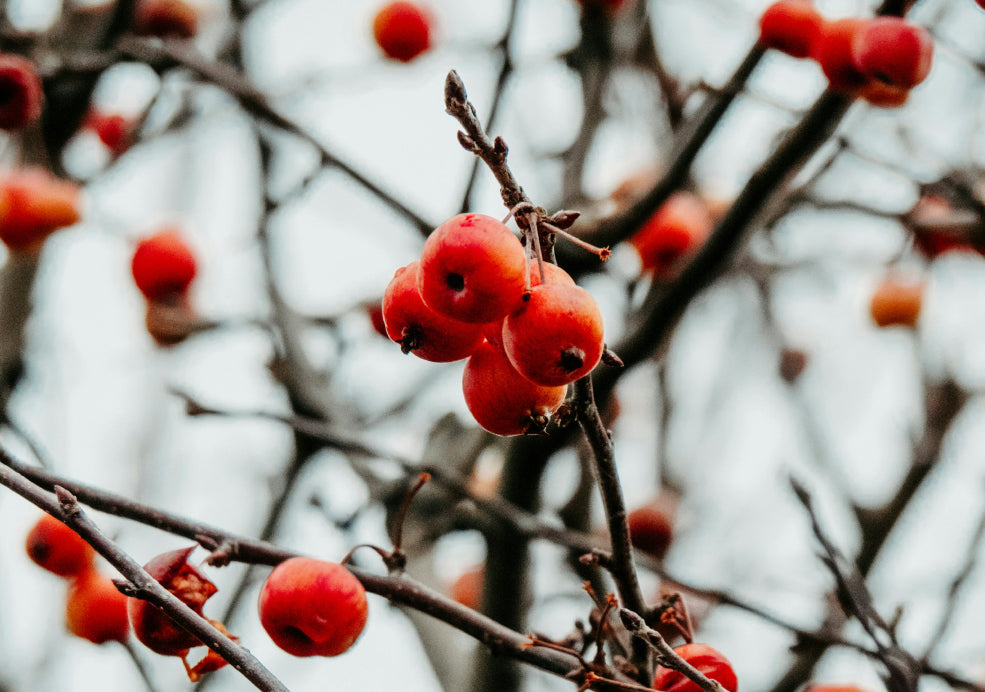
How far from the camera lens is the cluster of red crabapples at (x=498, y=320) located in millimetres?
1182

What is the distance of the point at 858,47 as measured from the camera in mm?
2518

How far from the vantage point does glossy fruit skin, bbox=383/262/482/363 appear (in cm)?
131

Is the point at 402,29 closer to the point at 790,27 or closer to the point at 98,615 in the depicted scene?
the point at 790,27

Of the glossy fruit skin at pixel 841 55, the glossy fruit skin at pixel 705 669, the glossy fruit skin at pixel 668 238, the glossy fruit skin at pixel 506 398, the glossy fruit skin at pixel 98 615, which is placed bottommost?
the glossy fruit skin at pixel 98 615

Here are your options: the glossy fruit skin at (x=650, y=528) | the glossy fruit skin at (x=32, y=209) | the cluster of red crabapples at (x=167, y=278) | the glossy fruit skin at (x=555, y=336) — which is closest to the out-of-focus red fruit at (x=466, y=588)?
the glossy fruit skin at (x=650, y=528)

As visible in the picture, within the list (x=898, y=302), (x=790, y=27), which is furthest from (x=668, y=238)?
(x=898, y=302)

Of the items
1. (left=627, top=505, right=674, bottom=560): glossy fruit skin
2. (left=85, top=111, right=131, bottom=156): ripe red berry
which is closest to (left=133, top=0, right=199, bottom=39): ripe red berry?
(left=85, top=111, right=131, bottom=156): ripe red berry

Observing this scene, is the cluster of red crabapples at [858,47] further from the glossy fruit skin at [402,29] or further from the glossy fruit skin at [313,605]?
the glossy fruit skin at [313,605]

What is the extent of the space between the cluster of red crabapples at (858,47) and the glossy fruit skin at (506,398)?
1.81 metres

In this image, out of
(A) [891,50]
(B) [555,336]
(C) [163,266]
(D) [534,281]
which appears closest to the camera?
(B) [555,336]

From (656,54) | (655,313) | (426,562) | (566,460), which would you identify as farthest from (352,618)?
(656,54)

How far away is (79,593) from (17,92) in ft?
6.64

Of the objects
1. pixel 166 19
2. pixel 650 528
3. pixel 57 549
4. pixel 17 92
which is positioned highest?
pixel 17 92

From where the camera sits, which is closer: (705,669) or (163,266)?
(705,669)
